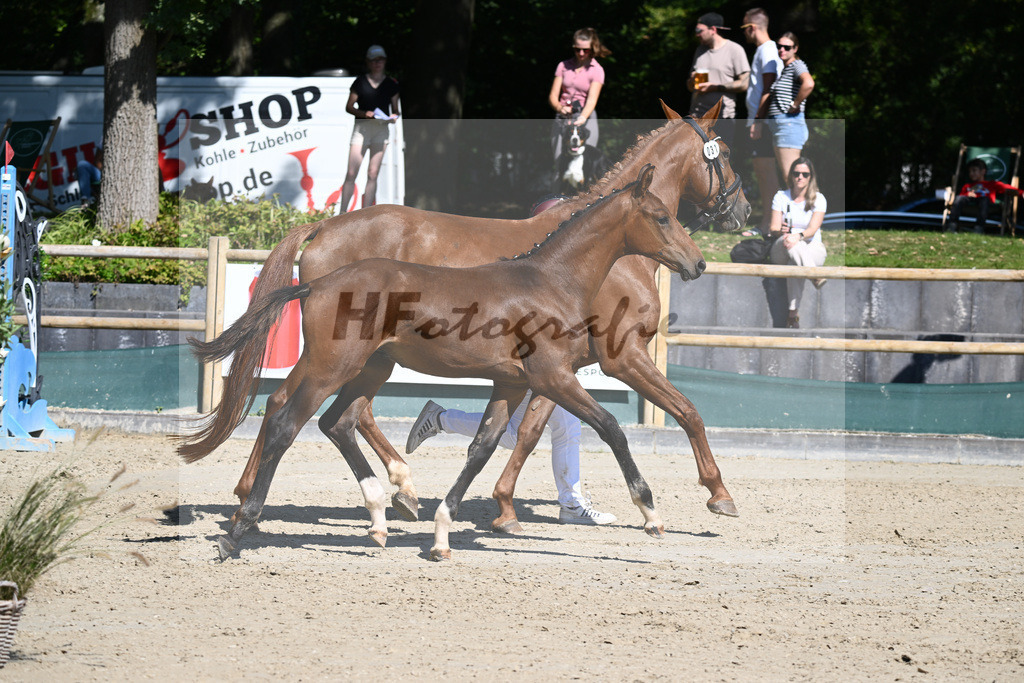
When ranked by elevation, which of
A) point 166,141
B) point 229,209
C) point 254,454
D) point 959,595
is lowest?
point 959,595

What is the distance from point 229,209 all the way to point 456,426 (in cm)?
764

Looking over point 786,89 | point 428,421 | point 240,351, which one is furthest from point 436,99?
point 240,351

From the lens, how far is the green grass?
45.3ft

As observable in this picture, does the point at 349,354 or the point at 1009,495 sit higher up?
the point at 349,354

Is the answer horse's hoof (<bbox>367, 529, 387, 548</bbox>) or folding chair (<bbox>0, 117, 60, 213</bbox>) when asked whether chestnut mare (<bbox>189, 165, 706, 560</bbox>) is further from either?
folding chair (<bbox>0, 117, 60, 213</bbox>)

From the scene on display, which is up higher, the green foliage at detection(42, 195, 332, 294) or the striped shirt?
the striped shirt

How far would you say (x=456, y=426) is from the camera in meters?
7.31

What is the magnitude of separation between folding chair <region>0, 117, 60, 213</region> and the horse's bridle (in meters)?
10.8

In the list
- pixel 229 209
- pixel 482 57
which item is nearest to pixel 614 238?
pixel 229 209

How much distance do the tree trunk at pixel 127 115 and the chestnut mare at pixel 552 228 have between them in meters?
6.88

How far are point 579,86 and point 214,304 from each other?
15.4 ft

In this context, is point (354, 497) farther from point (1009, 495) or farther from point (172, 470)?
point (1009, 495)

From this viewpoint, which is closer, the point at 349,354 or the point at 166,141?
the point at 349,354

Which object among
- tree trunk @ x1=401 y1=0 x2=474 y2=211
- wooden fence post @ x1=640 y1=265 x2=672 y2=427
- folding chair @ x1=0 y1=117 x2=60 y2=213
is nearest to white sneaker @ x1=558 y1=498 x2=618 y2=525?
wooden fence post @ x1=640 y1=265 x2=672 y2=427
